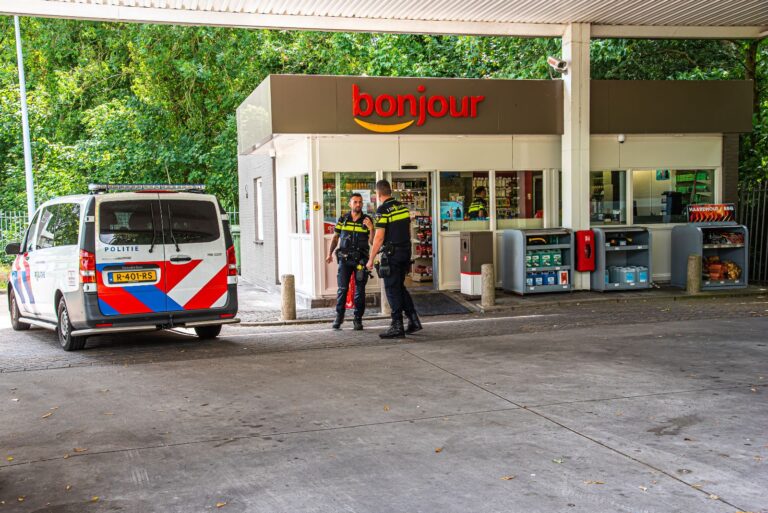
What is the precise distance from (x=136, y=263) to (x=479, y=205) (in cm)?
722

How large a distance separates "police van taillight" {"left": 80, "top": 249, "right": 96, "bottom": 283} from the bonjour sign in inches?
225

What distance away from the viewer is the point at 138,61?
29.8 meters

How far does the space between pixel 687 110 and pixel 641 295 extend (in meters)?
3.93

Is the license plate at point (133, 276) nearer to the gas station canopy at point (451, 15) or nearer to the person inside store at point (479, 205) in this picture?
the gas station canopy at point (451, 15)

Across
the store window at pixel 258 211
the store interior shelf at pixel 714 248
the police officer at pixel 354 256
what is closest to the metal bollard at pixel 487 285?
the police officer at pixel 354 256

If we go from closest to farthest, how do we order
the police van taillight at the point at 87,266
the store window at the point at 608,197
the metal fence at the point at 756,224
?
the police van taillight at the point at 87,266, the store window at the point at 608,197, the metal fence at the point at 756,224

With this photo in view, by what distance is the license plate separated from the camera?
9773mm

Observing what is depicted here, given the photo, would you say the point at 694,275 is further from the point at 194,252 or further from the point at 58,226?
the point at 58,226

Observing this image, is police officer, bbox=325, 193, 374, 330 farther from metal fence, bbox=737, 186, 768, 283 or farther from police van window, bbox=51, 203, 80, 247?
metal fence, bbox=737, 186, 768, 283

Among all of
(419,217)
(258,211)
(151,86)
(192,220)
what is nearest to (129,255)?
(192,220)

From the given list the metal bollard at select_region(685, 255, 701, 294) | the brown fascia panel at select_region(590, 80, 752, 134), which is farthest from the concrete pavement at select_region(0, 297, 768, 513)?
the brown fascia panel at select_region(590, 80, 752, 134)

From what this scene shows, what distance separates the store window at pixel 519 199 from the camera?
15.2m

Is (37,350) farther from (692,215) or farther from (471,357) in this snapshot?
(692,215)

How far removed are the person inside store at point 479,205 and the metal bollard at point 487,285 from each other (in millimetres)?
2036
